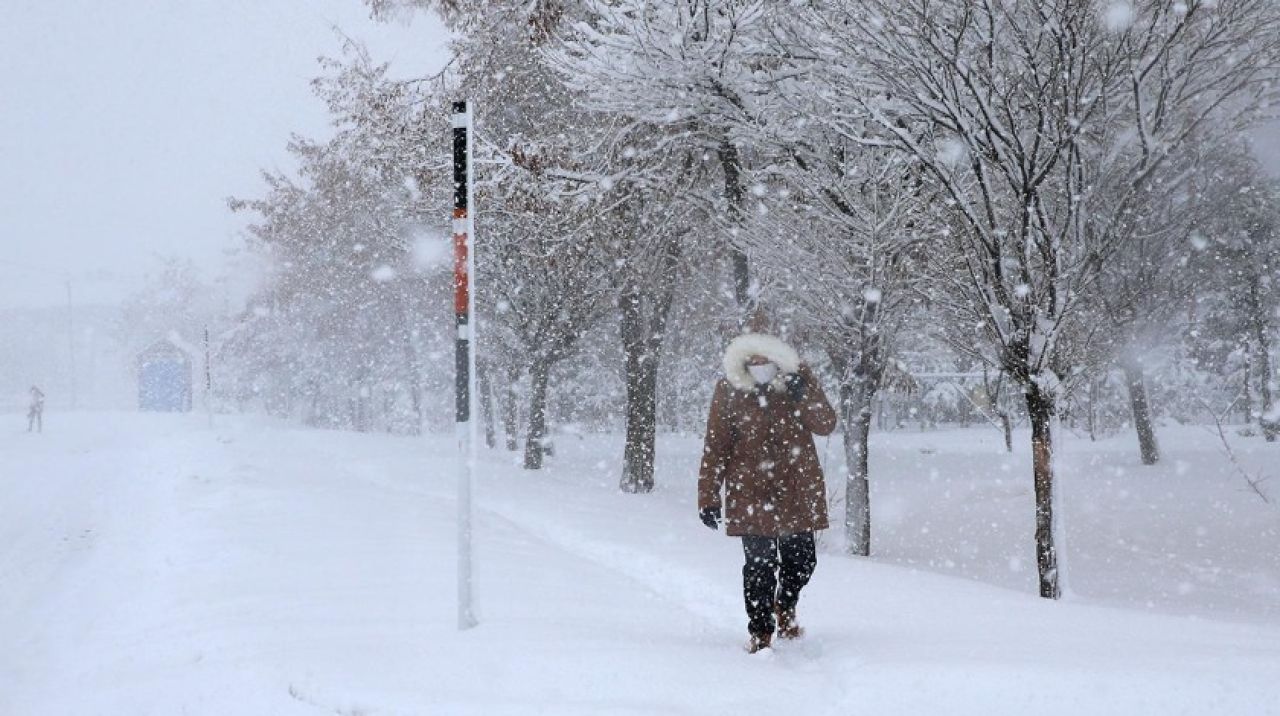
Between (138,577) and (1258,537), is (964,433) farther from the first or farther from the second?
(138,577)

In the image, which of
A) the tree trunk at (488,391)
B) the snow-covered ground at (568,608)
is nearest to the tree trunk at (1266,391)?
the snow-covered ground at (568,608)

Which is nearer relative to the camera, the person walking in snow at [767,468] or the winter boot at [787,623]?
the person walking in snow at [767,468]

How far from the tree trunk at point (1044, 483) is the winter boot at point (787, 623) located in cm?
339

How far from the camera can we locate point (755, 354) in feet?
16.7

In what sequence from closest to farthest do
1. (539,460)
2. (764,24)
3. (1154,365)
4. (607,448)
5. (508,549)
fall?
(508,549)
(764,24)
(539,460)
(1154,365)
(607,448)

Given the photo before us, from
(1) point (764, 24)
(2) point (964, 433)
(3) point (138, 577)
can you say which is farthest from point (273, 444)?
(2) point (964, 433)

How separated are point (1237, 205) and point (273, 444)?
76.5ft

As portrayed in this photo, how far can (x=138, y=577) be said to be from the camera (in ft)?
25.2

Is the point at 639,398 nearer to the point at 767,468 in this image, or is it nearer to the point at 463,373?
the point at 463,373

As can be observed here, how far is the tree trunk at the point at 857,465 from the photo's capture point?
11203 mm

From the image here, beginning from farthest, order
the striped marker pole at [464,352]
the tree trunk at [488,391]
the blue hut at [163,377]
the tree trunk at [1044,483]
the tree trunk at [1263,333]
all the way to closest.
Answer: the blue hut at [163,377] → the tree trunk at [488,391] → the tree trunk at [1263,333] → the tree trunk at [1044,483] → the striped marker pole at [464,352]

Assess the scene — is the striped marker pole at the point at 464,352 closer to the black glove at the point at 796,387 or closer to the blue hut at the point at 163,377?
the black glove at the point at 796,387

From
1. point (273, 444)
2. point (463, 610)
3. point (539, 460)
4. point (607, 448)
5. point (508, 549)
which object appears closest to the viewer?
point (463, 610)

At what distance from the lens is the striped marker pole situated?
5.43 metres
